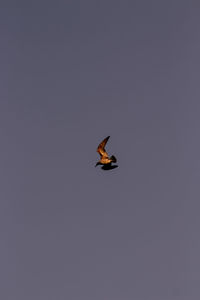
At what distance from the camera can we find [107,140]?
5138cm

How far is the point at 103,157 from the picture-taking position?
49719mm

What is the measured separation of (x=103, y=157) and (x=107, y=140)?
7.03ft
